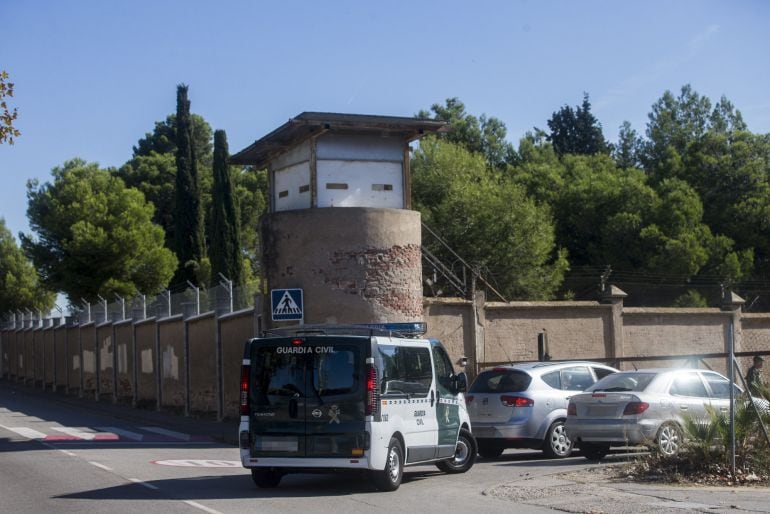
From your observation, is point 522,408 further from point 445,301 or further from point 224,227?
point 224,227

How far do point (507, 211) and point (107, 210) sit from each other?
24665 millimetres

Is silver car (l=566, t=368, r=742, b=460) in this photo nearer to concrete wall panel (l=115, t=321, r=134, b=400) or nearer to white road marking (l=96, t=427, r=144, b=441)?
white road marking (l=96, t=427, r=144, b=441)

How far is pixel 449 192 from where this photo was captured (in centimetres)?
4347

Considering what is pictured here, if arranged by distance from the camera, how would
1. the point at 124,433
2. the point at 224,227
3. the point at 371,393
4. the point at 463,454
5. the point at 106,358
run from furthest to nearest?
1. the point at 224,227
2. the point at 106,358
3. the point at 124,433
4. the point at 463,454
5. the point at 371,393

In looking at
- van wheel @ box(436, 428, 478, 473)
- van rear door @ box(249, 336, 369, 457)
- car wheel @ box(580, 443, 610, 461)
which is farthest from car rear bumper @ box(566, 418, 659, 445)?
van rear door @ box(249, 336, 369, 457)

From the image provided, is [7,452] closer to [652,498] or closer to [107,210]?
[652,498]

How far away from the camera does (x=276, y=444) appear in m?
12.6

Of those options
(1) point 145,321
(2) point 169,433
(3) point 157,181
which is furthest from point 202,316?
(3) point 157,181

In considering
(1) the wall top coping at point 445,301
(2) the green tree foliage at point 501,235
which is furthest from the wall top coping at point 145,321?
(1) the wall top coping at point 445,301

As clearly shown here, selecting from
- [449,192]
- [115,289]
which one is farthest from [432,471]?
[115,289]

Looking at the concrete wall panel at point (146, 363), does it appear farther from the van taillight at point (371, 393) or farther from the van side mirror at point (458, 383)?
the van taillight at point (371, 393)

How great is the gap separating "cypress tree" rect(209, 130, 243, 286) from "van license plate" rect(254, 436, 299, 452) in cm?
3934

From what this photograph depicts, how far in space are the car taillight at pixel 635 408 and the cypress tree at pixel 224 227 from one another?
3784cm

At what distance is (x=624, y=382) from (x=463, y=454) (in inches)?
119
